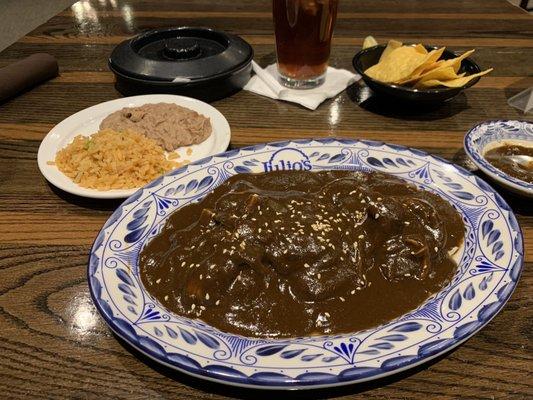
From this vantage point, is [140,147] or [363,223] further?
[140,147]

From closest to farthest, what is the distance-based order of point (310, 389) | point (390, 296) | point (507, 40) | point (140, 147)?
point (310, 389)
point (390, 296)
point (140, 147)
point (507, 40)

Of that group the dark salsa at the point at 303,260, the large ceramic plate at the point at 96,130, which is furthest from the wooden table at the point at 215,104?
the dark salsa at the point at 303,260

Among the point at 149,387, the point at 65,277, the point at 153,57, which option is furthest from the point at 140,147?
the point at 149,387

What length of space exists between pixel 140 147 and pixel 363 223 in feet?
3.77

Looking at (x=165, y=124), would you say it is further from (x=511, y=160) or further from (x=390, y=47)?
(x=511, y=160)

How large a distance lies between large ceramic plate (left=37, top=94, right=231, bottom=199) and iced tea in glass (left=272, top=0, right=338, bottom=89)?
2.09ft

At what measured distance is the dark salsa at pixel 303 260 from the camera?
55.4 inches

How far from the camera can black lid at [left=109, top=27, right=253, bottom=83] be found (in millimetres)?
2811

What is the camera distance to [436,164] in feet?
6.49

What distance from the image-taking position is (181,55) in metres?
2.93

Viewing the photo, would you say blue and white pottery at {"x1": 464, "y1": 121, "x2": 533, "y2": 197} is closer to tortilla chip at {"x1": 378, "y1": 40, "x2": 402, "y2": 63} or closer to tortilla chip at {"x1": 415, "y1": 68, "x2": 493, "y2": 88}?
tortilla chip at {"x1": 415, "y1": 68, "x2": 493, "y2": 88}

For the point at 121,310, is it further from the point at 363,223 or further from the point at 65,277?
the point at 363,223

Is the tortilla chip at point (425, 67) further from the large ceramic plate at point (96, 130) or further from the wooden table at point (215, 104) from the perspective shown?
the large ceramic plate at point (96, 130)

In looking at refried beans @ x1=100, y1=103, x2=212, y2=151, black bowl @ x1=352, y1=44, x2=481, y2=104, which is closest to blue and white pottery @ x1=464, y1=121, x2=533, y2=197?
black bowl @ x1=352, y1=44, x2=481, y2=104
